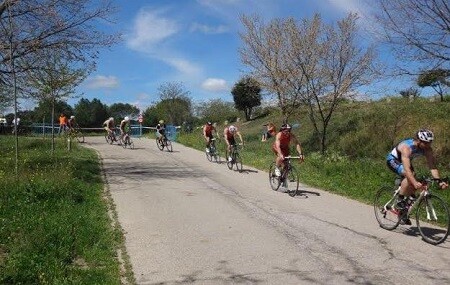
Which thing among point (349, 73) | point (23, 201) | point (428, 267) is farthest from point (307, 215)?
point (349, 73)

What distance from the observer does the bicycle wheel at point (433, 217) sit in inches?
299

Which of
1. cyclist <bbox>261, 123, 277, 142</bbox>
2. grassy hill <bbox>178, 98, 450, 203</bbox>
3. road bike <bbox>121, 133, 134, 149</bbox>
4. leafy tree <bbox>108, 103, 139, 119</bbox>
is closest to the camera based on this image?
grassy hill <bbox>178, 98, 450, 203</bbox>

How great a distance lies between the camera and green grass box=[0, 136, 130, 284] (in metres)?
6.06

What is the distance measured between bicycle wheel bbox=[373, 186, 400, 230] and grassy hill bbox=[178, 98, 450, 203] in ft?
8.56

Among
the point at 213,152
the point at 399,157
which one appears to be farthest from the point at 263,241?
the point at 213,152

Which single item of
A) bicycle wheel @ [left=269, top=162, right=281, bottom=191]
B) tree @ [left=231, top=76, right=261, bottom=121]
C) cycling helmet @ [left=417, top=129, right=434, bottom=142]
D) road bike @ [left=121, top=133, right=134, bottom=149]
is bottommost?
bicycle wheel @ [left=269, top=162, right=281, bottom=191]

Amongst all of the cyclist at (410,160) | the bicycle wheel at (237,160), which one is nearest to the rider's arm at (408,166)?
the cyclist at (410,160)

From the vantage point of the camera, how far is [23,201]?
987 cm

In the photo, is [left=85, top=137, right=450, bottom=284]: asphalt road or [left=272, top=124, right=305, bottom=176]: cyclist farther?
[left=272, top=124, right=305, bottom=176]: cyclist

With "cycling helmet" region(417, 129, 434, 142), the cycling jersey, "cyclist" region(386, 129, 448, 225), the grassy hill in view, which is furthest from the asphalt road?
the grassy hill

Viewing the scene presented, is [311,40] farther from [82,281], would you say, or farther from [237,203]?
[82,281]

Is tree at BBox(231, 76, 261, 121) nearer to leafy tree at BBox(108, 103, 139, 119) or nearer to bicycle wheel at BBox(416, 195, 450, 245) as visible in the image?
bicycle wheel at BBox(416, 195, 450, 245)

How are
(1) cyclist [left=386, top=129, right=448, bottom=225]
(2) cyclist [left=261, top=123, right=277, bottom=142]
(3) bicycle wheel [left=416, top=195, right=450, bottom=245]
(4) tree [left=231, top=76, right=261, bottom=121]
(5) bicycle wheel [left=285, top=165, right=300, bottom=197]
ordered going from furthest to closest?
(4) tree [left=231, top=76, right=261, bottom=121] < (2) cyclist [left=261, top=123, right=277, bottom=142] < (5) bicycle wheel [left=285, top=165, right=300, bottom=197] < (1) cyclist [left=386, top=129, right=448, bottom=225] < (3) bicycle wheel [left=416, top=195, right=450, bottom=245]

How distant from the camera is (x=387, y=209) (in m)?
8.81
